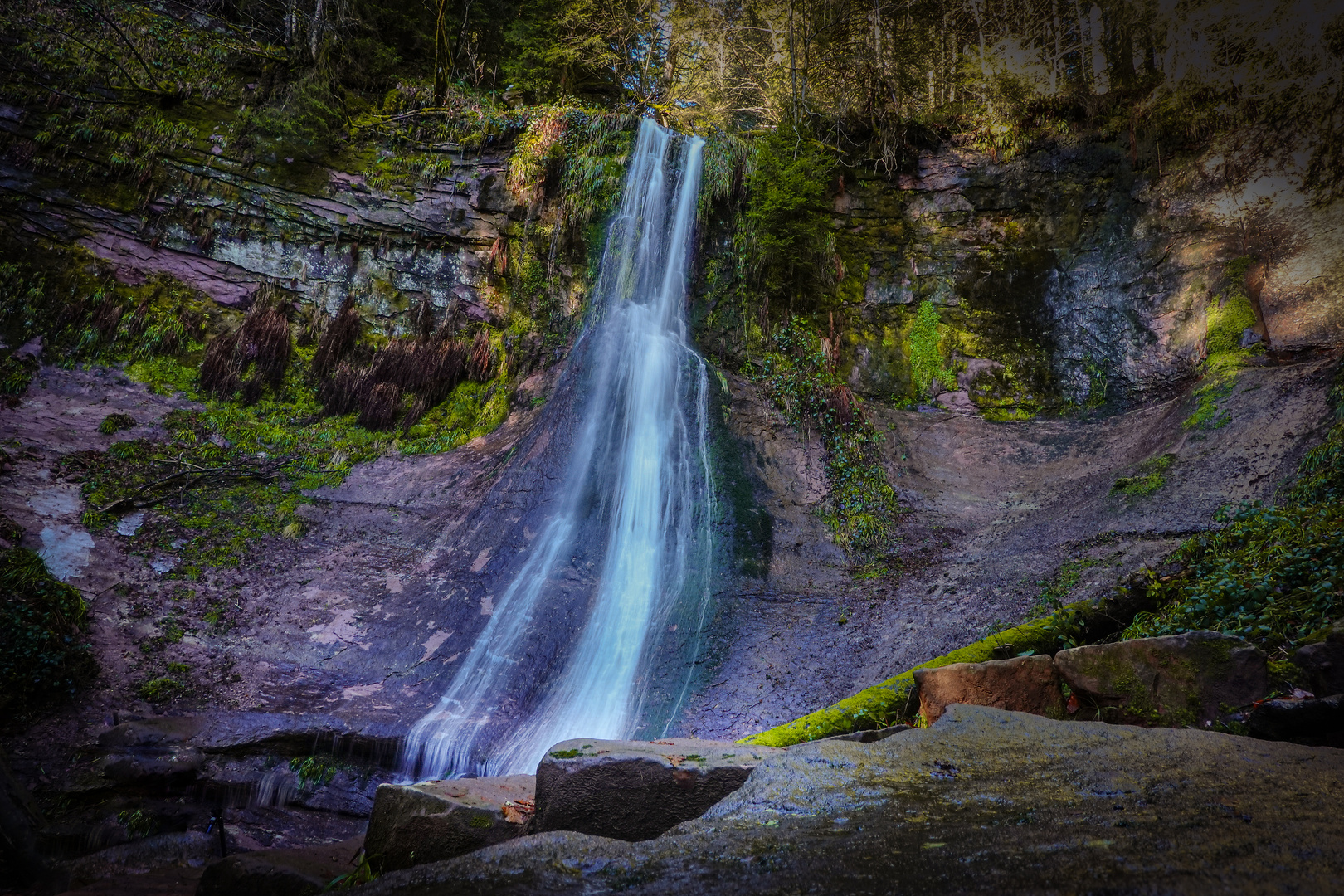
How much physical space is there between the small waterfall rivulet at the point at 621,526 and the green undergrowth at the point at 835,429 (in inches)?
73.6

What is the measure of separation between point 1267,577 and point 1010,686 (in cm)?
248

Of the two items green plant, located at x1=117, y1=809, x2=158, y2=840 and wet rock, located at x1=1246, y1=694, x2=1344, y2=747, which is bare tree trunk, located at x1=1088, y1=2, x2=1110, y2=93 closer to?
wet rock, located at x1=1246, y1=694, x2=1344, y2=747

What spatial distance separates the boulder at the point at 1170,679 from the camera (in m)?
3.14

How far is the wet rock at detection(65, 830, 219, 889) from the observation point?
4988 millimetres

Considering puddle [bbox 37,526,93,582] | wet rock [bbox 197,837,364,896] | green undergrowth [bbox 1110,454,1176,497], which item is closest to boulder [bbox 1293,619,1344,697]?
wet rock [bbox 197,837,364,896]

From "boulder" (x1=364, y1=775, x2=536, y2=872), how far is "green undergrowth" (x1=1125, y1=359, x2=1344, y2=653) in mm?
4600

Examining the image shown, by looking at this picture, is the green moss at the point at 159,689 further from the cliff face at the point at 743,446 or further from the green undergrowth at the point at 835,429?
the green undergrowth at the point at 835,429

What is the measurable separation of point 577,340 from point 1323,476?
459 inches

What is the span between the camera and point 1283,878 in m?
1.50

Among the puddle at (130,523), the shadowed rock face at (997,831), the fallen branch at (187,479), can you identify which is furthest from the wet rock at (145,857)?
the fallen branch at (187,479)

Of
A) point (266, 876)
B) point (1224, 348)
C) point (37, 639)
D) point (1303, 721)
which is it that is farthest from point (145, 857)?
point (1224, 348)

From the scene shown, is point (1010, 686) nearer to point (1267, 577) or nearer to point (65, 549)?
point (1267, 577)

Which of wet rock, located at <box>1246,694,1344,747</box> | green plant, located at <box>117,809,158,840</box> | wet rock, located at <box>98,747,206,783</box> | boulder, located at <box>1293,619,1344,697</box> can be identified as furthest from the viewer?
wet rock, located at <box>98,747,206,783</box>

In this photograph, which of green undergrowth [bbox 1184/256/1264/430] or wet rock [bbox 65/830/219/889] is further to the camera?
green undergrowth [bbox 1184/256/1264/430]
